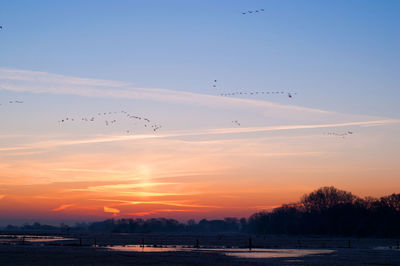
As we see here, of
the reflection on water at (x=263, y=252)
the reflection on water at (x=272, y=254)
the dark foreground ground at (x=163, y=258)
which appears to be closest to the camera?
the dark foreground ground at (x=163, y=258)

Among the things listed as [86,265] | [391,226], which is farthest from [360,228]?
[86,265]

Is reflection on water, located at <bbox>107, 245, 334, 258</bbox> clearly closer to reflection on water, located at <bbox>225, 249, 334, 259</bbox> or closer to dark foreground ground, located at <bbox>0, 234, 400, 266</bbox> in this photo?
reflection on water, located at <bbox>225, 249, 334, 259</bbox>

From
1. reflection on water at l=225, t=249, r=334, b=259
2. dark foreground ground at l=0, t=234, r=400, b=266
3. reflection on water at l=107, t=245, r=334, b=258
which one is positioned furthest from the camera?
reflection on water at l=107, t=245, r=334, b=258

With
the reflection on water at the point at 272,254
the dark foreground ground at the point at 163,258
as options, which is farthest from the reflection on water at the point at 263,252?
the dark foreground ground at the point at 163,258

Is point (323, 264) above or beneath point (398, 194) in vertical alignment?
beneath

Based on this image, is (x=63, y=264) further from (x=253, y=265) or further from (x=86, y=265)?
(x=253, y=265)

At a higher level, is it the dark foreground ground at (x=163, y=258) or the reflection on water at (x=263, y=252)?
the dark foreground ground at (x=163, y=258)

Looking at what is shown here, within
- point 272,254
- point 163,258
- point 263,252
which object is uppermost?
point 163,258

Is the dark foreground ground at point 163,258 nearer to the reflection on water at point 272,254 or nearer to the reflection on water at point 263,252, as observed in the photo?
the reflection on water at point 272,254

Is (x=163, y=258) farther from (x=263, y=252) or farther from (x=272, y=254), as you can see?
(x=263, y=252)

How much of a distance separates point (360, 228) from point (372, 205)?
951 inches

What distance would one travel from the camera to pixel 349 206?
6698 inches

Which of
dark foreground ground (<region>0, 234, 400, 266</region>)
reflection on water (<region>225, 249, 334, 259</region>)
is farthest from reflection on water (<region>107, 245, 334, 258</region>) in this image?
dark foreground ground (<region>0, 234, 400, 266</region>)

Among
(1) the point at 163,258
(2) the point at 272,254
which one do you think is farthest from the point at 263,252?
(1) the point at 163,258
